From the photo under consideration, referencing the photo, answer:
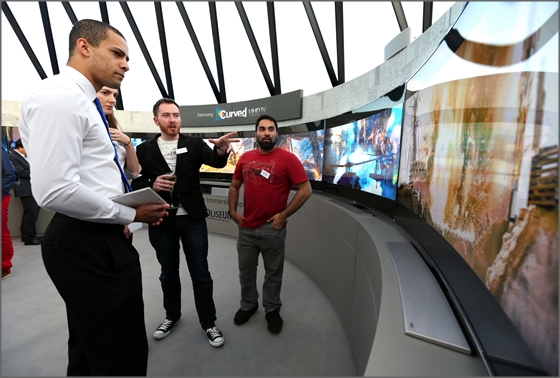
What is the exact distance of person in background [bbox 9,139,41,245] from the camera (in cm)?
462

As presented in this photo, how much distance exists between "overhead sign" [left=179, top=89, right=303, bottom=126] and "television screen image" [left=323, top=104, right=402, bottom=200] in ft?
4.69

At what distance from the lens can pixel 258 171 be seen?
8.04 ft

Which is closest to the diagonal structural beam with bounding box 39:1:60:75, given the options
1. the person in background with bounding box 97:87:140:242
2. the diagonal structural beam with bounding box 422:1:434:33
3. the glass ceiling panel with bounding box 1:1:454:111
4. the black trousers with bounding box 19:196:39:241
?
the glass ceiling panel with bounding box 1:1:454:111

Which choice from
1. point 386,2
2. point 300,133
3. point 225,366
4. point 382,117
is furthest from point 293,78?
point 225,366

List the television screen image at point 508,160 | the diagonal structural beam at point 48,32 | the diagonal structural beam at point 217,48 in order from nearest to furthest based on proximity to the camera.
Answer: the television screen image at point 508,160
the diagonal structural beam at point 217,48
the diagonal structural beam at point 48,32

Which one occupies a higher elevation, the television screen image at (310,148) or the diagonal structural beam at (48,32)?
the diagonal structural beam at (48,32)

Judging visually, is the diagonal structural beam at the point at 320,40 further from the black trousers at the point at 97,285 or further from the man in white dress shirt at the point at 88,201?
the black trousers at the point at 97,285

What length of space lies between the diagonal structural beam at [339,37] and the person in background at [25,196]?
6.09 metres

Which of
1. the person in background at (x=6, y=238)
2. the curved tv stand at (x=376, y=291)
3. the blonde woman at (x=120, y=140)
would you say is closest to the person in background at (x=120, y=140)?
the blonde woman at (x=120, y=140)

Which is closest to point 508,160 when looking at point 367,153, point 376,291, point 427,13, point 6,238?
point 376,291

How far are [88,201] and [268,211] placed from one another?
Result: 1.53 meters

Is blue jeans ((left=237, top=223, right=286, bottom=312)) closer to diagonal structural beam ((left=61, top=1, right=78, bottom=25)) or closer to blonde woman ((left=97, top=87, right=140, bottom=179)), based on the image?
blonde woman ((left=97, top=87, right=140, bottom=179))

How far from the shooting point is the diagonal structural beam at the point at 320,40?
15.8 feet

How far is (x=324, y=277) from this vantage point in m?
3.09
